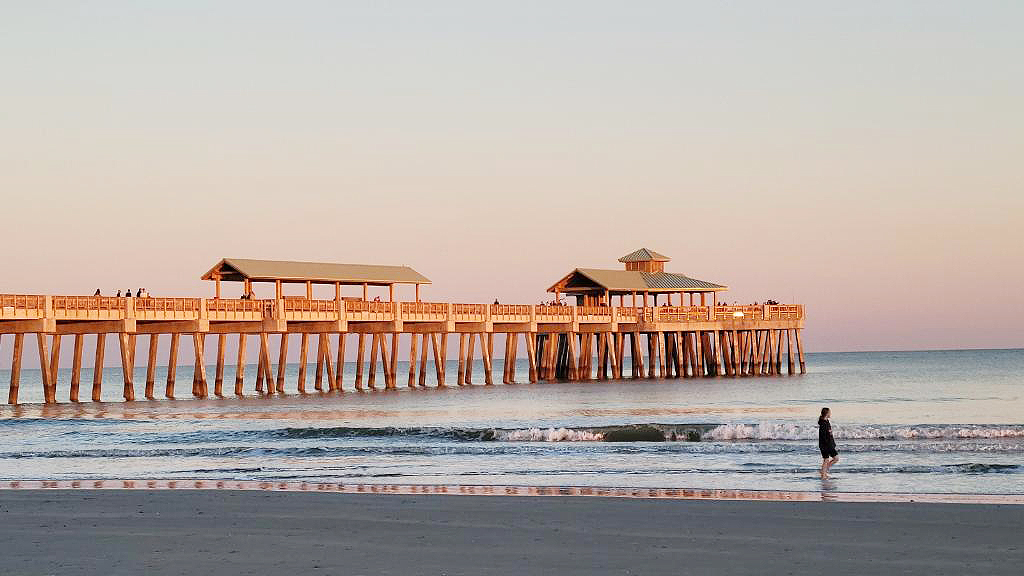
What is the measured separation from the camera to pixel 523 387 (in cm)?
6169

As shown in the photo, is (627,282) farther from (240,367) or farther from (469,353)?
(240,367)

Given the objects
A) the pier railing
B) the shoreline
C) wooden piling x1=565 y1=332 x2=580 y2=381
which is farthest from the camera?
wooden piling x1=565 y1=332 x2=580 y2=381

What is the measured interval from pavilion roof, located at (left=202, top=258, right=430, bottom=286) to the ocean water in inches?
223

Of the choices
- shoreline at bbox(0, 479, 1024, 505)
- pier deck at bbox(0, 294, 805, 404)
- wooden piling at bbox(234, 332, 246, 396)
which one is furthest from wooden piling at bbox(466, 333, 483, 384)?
shoreline at bbox(0, 479, 1024, 505)

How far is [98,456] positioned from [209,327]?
23590 mm

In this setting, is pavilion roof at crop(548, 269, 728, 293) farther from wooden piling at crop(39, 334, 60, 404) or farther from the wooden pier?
wooden piling at crop(39, 334, 60, 404)

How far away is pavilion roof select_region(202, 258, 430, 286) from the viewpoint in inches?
2136

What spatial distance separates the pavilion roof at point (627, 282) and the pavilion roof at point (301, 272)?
38.6ft

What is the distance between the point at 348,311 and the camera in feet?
176

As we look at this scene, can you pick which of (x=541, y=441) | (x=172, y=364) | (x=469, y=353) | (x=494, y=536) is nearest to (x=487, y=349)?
(x=469, y=353)

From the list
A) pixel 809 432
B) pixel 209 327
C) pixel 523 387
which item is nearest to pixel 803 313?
pixel 523 387

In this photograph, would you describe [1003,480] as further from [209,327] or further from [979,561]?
[209,327]

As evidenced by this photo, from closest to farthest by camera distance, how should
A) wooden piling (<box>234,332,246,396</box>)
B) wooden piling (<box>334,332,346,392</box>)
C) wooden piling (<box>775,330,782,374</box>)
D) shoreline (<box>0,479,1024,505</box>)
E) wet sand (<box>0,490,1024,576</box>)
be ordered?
1. wet sand (<box>0,490,1024,576</box>)
2. shoreline (<box>0,479,1024,505</box>)
3. wooden piling (<box>234,332,246,396</box>)
4. wooden piling (<box>334,332,346,392</box>)
5. wooden piling (<box>775,330,782,374</box>)

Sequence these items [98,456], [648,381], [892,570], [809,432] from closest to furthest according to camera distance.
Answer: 1. [892,570]
2. [98,456]
3. [809,432]
4. [648,381]
